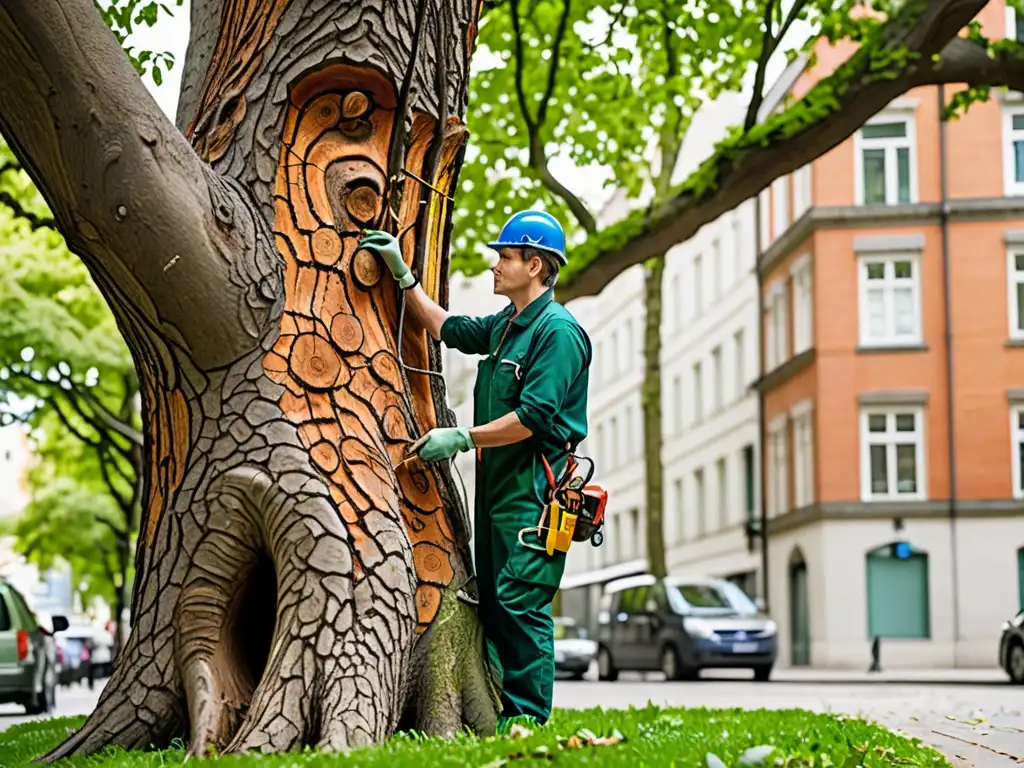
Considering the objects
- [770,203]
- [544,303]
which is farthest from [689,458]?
[544,303]

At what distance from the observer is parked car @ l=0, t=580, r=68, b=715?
2128cm

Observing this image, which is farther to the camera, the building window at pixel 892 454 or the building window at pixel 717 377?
the building window at pixel 717 377

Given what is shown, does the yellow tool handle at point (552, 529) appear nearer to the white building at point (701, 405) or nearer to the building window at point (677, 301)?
the white building at point (701, 405)

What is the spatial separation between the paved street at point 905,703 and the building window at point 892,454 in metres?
11.3

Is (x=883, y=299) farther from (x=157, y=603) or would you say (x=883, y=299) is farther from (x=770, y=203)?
(x=157, y=603)

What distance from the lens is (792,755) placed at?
6.02m

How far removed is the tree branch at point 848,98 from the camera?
53.0 feet

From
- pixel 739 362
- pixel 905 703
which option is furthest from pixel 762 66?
pixel 739 362

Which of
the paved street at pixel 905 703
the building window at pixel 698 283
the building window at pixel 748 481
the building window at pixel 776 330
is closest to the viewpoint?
the paved street at pixel 905 703

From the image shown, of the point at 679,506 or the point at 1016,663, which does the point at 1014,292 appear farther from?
the point at 679,506

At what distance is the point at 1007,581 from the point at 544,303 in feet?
114

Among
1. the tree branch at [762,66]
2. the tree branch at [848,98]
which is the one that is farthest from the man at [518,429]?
the tree branch at [762,66]

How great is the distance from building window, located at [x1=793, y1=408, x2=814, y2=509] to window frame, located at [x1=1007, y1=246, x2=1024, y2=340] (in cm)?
522

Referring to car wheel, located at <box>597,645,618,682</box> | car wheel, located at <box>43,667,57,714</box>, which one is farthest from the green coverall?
car wheel, located at <box>597,645,618,682</box>
